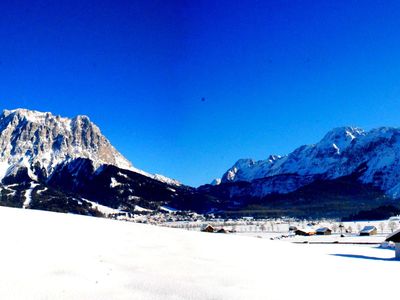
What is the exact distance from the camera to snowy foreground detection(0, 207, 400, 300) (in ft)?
46.2

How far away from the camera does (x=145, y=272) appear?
56.0ft

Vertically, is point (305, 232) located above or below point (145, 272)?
above

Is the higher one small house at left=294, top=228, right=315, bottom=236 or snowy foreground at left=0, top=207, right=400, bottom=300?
small house at left=294, top=228, right=315, bottom=236

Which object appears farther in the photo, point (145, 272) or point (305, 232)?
point (305, 232)

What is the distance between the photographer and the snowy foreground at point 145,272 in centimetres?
1409

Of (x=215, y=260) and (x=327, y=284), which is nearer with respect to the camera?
(x=327, y=284)

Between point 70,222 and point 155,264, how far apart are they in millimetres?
15181

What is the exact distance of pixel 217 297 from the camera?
13.7m

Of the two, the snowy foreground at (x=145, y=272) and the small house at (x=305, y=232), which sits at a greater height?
the small house at (x=305, y=232)

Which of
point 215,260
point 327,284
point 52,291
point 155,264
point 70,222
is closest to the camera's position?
point 52,291

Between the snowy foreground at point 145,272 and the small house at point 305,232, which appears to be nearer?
the snowy foreground at point 145,272

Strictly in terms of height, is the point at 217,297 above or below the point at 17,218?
below

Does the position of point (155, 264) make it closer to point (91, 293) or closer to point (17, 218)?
point (91, 293)

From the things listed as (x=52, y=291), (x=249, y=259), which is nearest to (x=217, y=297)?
(x=52, y=291)
